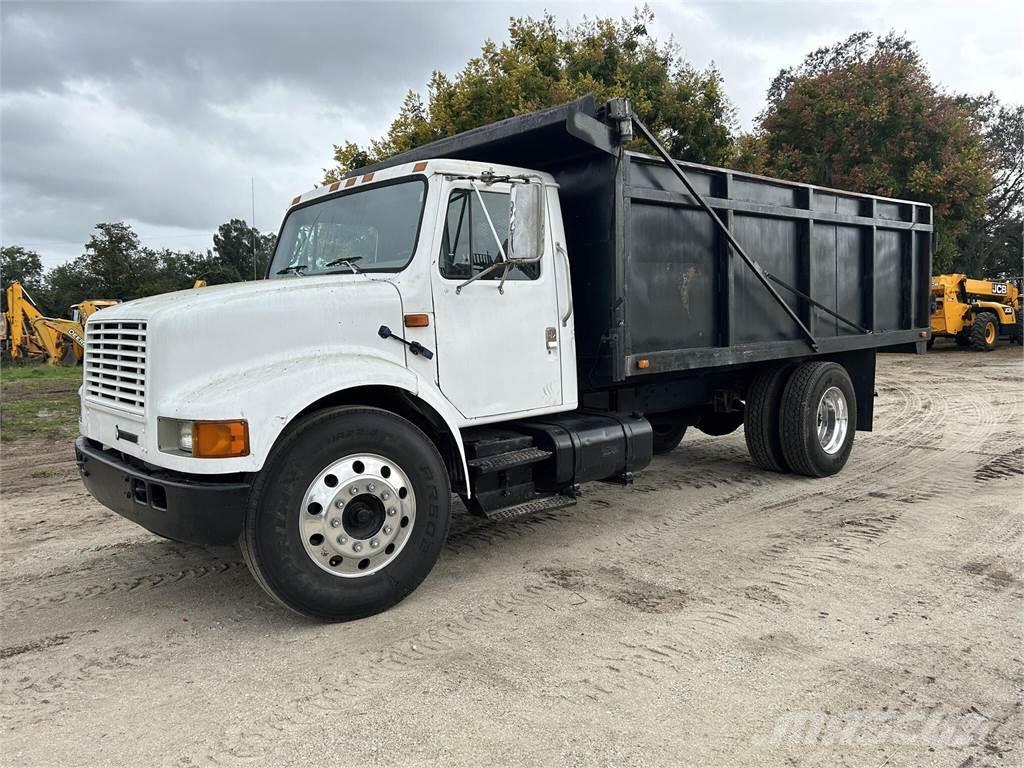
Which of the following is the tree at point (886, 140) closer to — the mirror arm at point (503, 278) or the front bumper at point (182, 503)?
the mirror arm at point (503, 278)

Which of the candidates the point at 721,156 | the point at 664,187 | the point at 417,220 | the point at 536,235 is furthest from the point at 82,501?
the point at 721,156

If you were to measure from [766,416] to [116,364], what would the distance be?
17.7 ft

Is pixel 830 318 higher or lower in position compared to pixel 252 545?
higher

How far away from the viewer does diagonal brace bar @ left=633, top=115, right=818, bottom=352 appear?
510cm

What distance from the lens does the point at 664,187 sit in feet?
18.2

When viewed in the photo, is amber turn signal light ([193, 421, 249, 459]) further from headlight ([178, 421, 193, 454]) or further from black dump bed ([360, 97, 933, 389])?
black dump bed ([360, 97, 933, 389])

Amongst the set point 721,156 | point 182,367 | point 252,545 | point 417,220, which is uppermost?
point 721,156

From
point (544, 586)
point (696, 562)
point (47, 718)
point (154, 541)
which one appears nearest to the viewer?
point (47, 718)

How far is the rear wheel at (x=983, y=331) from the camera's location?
2203cm

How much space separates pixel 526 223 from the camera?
4.25 meters

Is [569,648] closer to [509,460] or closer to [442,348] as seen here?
[509,460]

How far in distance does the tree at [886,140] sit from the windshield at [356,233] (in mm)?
19139

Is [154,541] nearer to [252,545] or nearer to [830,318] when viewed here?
[252,545]

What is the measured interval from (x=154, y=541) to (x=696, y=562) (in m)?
3.69
